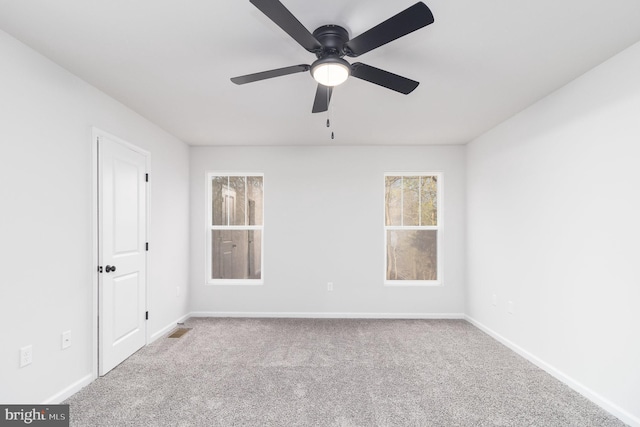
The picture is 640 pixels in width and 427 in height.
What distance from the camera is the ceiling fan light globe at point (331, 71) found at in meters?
1.75

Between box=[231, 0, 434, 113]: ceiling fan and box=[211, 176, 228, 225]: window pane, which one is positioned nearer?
box=[231, 0, 434, 113]: ceiling fan

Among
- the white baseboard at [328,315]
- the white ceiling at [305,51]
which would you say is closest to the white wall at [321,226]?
the white baseboard at [328,315]

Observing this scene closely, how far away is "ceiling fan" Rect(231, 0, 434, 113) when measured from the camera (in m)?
1.39

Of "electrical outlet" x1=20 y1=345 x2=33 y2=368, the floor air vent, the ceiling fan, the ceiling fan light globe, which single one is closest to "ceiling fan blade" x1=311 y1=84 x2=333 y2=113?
the ceiling fan

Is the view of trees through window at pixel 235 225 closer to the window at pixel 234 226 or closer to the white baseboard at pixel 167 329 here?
the window at pixel 234 226

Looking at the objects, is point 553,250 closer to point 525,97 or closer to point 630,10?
point 525,97

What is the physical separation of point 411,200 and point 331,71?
3233 millimetres

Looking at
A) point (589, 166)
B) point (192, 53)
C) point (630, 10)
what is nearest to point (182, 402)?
point (192, 53)

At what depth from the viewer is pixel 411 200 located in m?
4.71

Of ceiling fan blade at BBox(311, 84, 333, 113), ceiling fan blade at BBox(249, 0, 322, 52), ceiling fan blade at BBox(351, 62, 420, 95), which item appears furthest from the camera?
ceiling fan blade at BBox(311, 84, 333, 113)

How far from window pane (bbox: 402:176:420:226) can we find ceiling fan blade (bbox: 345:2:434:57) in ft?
10.4

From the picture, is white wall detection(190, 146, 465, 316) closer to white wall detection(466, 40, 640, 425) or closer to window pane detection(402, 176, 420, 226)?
window pane detection(402, 176, 420, 226)

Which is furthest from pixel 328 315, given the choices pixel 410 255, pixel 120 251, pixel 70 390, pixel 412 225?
pixel 70 390

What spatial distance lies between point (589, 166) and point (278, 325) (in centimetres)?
357
